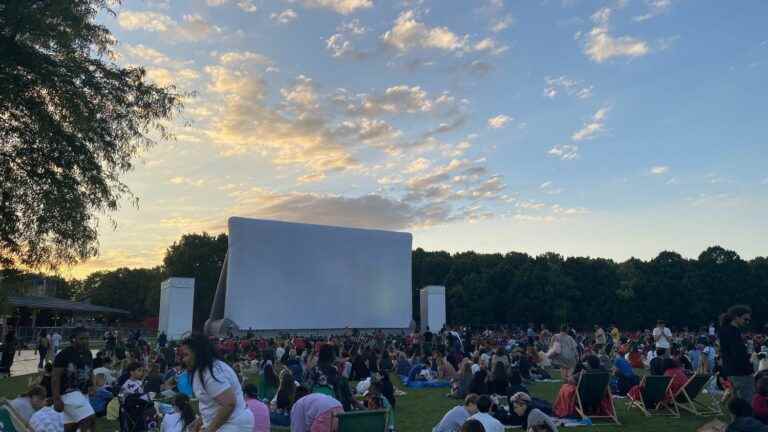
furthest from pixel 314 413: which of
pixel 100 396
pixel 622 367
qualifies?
pixel 622 367

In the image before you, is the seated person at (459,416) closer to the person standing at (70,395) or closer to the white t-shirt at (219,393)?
the white t-shirt at (219,393)

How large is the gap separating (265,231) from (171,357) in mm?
19142

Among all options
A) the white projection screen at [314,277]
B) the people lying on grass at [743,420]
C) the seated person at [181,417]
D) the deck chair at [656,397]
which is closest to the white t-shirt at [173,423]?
the seated person at [181,417]

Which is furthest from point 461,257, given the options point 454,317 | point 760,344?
point 760,344

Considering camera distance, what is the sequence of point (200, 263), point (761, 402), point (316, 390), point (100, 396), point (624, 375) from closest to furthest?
point (761, 402) → point (316, 390) → point (100, 396) → point (624, 375) → point (200, 263)

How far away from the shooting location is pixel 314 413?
7078 mm

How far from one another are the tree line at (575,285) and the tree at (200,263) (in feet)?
0.35

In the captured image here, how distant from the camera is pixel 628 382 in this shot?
42.1ft

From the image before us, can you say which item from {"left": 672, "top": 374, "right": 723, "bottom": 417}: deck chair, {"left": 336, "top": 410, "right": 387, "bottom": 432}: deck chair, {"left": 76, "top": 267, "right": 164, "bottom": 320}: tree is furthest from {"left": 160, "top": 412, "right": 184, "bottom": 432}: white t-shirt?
{"left": 76, "top": 267, "right": 164, "bottom": 320}: tree

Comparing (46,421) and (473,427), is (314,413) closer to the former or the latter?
(46,421)

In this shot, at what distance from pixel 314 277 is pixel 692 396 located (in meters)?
29.7

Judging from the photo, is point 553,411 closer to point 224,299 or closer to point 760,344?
point 760,344

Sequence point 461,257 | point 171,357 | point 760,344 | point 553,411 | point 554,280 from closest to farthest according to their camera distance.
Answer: point 553,411
point 171,357
point 760,344
point 554,280
point 461,257

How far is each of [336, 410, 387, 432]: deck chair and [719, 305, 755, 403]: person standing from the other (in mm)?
5002
